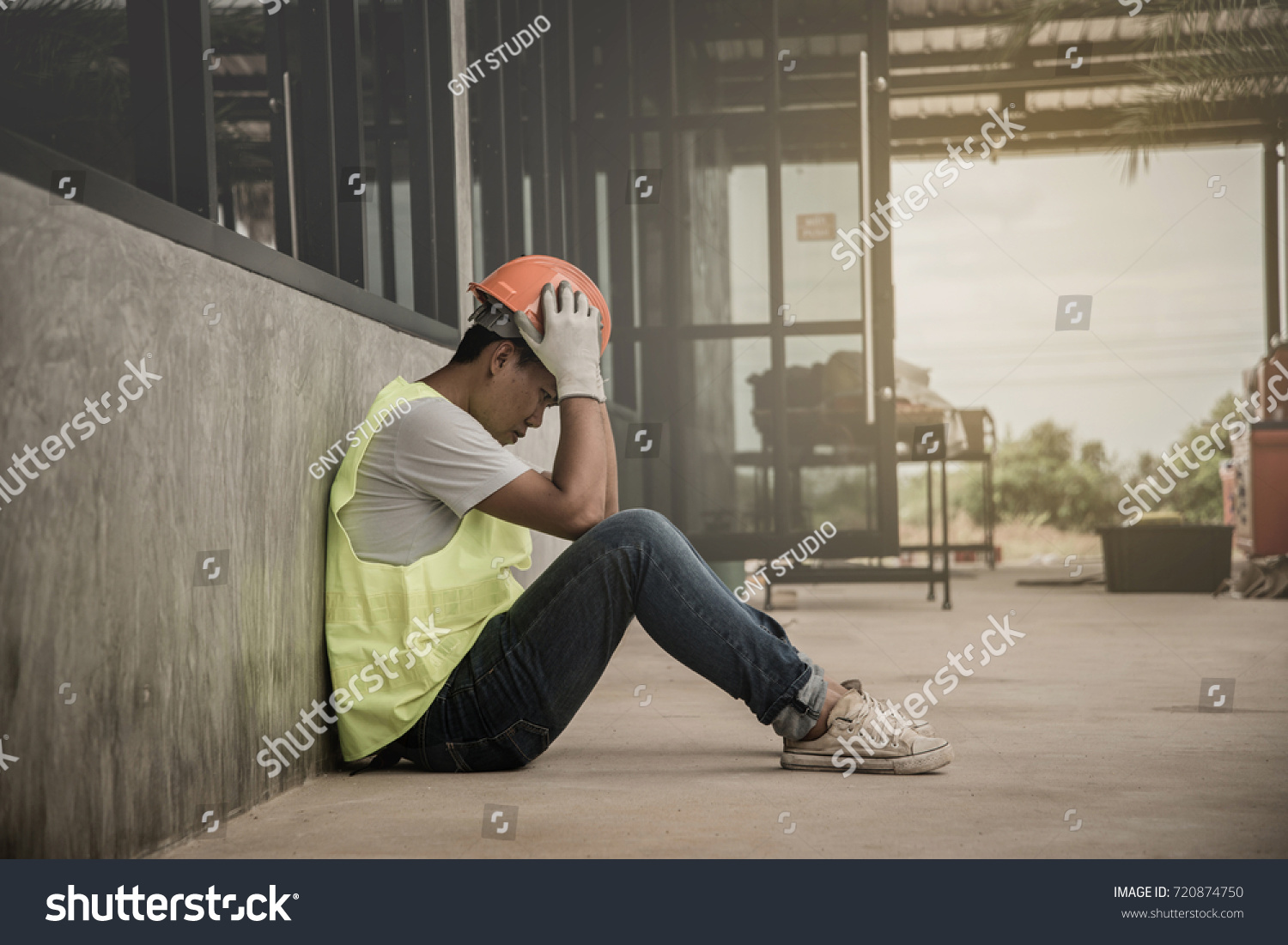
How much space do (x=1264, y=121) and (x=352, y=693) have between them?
944 cm

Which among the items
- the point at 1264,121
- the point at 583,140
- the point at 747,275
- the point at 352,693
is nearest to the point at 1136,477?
the point at 1264,121

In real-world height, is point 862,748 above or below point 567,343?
below

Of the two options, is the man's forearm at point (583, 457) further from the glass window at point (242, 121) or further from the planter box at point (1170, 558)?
the planter box at point (1170, 558)

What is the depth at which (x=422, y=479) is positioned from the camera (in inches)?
77.2

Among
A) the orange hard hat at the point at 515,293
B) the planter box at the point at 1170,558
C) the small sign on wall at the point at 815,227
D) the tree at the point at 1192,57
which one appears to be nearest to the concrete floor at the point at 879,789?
the orange hard hat at the point at 515,293

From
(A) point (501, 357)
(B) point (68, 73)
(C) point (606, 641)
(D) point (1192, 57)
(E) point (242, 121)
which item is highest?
(D) point (1192, 57)

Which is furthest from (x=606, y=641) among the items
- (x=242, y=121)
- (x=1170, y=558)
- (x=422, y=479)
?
(x=1170, y=558)

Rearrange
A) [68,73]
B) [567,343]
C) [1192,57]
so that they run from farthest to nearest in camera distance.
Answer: [1192,57] → [68,73] → [567,343]

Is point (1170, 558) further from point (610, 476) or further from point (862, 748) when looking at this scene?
point (610, 476)

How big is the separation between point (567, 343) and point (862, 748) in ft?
3.13

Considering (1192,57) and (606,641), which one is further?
(1192,57)

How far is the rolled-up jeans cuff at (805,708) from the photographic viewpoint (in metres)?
2.04

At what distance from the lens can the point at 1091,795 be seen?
190 cm

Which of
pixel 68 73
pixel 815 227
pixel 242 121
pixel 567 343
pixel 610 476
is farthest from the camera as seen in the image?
pixel 815 227
